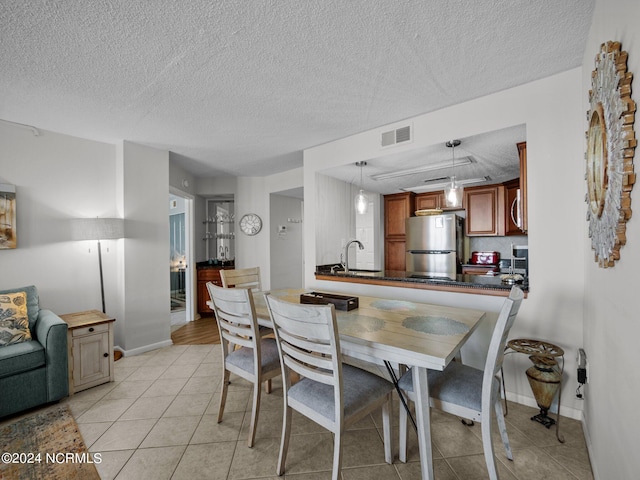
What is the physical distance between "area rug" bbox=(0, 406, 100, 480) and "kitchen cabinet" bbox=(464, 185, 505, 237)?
5.02 m

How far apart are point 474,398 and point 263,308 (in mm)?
1385

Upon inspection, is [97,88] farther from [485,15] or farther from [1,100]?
[485,15]

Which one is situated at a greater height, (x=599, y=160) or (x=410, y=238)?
(x=599, y=160)

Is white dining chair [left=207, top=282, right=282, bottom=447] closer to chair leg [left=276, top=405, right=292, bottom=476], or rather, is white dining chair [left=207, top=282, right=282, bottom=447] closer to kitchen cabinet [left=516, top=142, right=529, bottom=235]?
chair leg [left=276, top=405, right=292, bottom=476]

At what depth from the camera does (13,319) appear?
225 centimetres

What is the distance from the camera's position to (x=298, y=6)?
145 cm

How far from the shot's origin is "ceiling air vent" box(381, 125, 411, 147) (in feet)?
9.13

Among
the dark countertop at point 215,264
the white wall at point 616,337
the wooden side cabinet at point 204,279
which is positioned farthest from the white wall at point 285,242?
the white wall at point 616,337

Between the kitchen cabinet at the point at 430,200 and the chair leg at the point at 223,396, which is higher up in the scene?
the kitchen cabinet at the point at 430,200

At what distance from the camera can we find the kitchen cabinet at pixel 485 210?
4352 mm

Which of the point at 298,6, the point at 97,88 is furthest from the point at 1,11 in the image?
the point at 298,6

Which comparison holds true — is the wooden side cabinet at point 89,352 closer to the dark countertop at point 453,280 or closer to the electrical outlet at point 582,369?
the dark countertop at point 453,280

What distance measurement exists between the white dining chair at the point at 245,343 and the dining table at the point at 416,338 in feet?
0.53

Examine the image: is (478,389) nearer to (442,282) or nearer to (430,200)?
(442,282)
